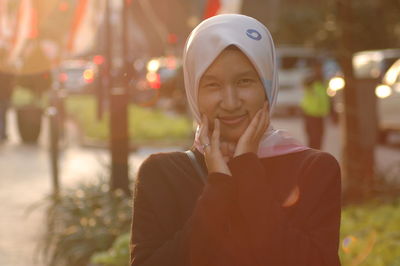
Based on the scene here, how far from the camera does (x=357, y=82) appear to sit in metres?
11.5

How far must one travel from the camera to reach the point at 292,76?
1168 inches

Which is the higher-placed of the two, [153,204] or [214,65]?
[214,65]

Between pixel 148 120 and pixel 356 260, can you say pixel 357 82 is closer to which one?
pixel 356 260

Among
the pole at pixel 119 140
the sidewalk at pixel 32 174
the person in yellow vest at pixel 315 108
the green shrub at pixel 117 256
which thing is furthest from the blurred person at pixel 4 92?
the green shrub at pixel 117 256

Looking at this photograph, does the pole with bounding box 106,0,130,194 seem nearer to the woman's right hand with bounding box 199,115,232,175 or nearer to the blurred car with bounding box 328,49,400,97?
the woman's right hand with bounding box 199,115,232,175

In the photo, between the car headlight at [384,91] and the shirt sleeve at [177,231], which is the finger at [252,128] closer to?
the shirt sleeve at [177,231]

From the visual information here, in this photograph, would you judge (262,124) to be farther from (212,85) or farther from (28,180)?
(28,180)

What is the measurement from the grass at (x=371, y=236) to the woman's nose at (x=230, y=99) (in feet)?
10.4

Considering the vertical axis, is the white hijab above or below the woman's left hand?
above

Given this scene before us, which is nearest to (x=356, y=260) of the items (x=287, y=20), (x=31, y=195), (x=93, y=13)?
(x=31, y=195)

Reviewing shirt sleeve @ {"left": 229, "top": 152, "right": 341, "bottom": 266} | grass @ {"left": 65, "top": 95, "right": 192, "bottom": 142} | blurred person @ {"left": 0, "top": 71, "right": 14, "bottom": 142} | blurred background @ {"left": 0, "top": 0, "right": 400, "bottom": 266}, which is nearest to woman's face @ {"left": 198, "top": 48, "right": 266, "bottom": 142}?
shirt sleeve @ {"left": 229, "top": 152, "right": 341, "bottom": 266}

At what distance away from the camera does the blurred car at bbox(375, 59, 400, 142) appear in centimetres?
1911

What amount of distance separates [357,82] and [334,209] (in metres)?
8.90

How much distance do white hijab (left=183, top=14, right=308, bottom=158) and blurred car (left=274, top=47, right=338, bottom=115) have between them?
26.0 m
